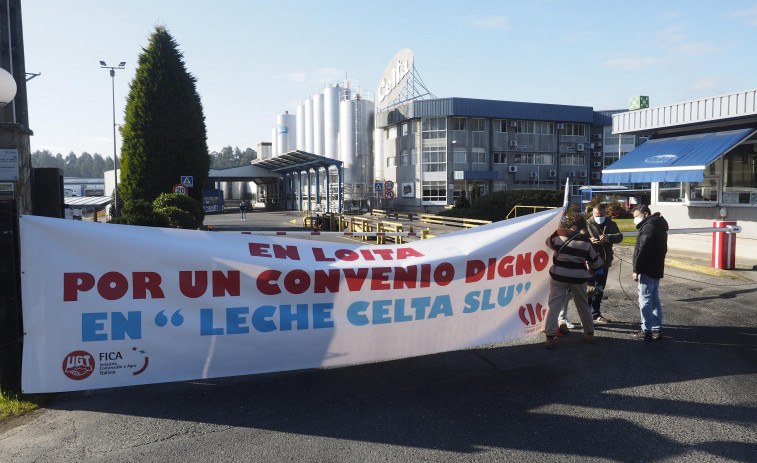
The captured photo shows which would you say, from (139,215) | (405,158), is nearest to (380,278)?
(139,215)

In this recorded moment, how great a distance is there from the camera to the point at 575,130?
62781mm

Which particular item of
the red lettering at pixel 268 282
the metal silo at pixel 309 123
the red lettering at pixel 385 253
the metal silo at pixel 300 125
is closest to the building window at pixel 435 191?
the metal silo at pixel 309 123

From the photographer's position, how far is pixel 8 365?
5367 mm

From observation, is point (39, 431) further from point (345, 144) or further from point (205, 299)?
point (345, 144)

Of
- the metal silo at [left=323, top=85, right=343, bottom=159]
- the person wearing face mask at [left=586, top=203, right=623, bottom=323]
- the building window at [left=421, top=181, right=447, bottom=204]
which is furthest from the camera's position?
the metal silo at [left=323, top=85, right=343, bottom=159]

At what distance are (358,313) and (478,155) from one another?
5464 centimetres

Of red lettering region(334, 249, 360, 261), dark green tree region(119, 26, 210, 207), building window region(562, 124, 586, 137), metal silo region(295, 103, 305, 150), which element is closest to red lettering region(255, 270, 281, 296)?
red lettering region(334, 249, 360, 261)

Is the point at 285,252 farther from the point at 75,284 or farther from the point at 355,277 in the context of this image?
the point at 75,284

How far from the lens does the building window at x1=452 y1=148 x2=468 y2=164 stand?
2254 inches

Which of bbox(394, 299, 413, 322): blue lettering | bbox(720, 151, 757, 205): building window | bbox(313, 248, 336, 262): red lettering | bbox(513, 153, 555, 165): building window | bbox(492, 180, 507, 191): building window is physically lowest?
bbox(394, 299, 413, 322): blue lettering

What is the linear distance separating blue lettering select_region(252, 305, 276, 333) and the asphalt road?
63 cm

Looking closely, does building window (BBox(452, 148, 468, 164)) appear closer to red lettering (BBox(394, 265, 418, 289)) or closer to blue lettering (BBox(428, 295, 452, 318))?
blue lettering (BBox(428, 295, 452, 318))

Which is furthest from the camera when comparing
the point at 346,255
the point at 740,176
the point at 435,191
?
the point at 435,191

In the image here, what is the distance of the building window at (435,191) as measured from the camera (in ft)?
187
